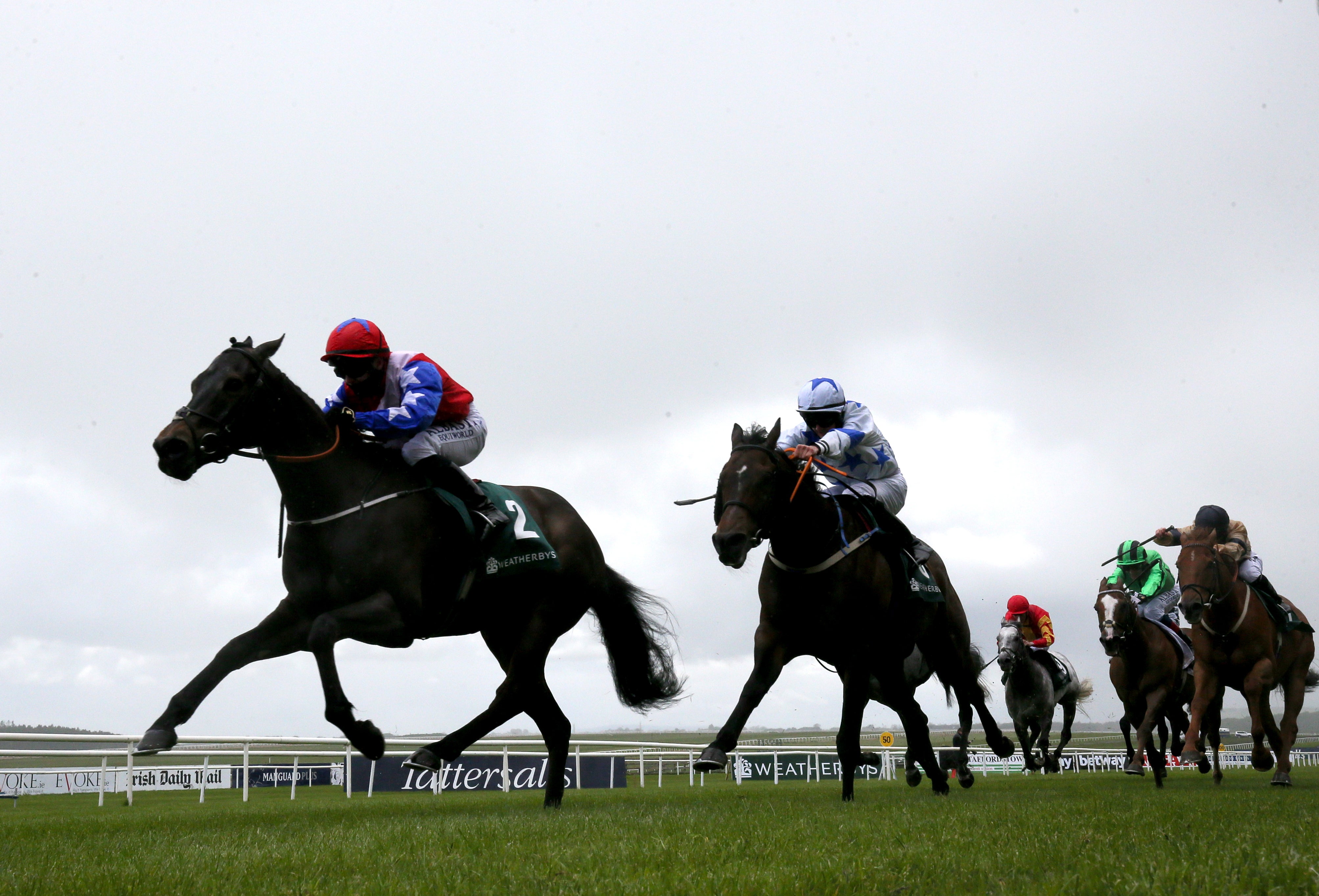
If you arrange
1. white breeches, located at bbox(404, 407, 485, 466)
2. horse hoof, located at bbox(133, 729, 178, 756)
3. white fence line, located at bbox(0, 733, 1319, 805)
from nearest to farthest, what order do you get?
horse hoof, located at bbox(133, 729, 178, 756) < white breeches, located at bbox(404, 407, 485, 466) < white fence line, located at bbox(0, 733, 1319, 805)

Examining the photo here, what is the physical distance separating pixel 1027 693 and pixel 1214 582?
487 centimetres

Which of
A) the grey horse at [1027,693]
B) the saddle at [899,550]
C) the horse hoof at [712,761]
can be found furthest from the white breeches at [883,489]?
the grey horse at [1027,693]

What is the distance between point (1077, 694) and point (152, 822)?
37.5 feet

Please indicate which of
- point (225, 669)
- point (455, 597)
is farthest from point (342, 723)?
Answer: point (455, 597)

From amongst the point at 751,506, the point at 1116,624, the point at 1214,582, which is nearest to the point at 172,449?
the point at 751,506

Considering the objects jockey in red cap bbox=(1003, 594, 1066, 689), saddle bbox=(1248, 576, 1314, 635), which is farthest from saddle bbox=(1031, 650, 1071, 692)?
saddle bbox=(1248, 576, 1314, 635)

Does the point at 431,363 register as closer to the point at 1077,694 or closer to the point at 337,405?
the point at 337,405

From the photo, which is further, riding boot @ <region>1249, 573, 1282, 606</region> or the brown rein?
riding boot @ <region>1249, 573, 1282, 606</region>

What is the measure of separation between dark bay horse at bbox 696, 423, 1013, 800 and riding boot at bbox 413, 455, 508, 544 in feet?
4.36

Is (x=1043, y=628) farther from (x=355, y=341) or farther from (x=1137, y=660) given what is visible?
(x=355, y=341)

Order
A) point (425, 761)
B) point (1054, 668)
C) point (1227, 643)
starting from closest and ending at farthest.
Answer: point (425, 761) < point (1227, 643) < point (1054, 668)

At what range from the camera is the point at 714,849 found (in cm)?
357

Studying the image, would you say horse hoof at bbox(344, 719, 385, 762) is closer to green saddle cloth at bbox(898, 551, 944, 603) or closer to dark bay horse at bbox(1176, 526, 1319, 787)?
green saddle cloth at bbox(898, 551, 944, 603)

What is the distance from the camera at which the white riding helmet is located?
24.2ft
